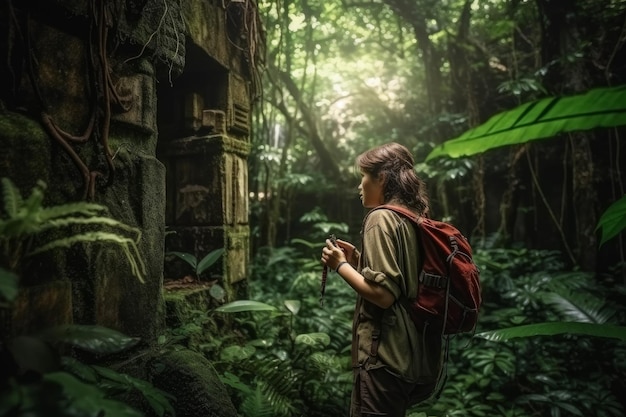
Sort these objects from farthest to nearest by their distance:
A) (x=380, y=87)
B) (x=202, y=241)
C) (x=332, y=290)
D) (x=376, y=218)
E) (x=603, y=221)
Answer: (x=380, y=87), (x=332, y=290), (x=202, y=241), (x=376, y=218), (x=603, y=221)

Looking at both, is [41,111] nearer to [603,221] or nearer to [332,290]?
[603,221]

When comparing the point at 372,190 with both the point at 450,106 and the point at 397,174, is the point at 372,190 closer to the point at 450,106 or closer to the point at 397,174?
the point at 397,174

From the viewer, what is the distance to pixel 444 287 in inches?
69.0

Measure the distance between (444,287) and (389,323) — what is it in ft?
0.93

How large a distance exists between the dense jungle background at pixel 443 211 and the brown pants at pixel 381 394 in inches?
19.5

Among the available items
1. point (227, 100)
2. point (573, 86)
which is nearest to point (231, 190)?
point (227, 100)

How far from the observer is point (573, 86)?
5.50m

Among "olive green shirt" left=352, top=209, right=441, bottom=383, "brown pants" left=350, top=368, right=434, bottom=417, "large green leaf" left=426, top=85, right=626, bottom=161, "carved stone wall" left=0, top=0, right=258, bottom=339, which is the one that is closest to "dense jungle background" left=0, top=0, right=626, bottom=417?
"large green leaf" left=426, top=85, right=626, bottom=161

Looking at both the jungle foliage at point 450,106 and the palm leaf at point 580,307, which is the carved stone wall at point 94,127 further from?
the palm leaf at point 580,307

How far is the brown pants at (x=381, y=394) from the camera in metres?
1.71

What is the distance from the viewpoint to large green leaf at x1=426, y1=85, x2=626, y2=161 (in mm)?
881

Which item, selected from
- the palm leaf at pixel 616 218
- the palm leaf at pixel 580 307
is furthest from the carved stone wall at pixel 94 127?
the palm leaf at pixel 580 307

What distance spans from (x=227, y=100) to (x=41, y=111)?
201cm

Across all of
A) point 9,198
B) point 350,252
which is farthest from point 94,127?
point 350,252
